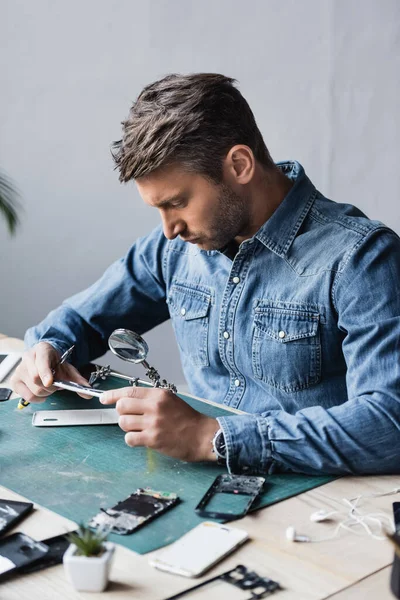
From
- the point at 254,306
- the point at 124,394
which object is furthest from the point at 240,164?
the point at 124,394

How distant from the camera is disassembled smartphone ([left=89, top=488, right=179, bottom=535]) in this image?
1.21 metres

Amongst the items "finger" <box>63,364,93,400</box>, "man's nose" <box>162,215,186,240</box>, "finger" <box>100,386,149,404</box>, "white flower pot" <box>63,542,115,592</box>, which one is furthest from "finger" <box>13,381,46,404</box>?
"white flower pot" <box>63,542,115,592</box>

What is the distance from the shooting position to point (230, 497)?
1.31 metres

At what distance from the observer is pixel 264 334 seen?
174cm

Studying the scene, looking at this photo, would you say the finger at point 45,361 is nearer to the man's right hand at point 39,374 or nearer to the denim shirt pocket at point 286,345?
the man's right hand at point 39,374

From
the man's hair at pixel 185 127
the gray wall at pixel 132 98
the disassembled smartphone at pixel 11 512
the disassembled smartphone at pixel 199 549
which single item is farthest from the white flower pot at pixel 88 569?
the gray wall at pixel 132 98

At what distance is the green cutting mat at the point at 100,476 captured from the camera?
48.8 inches

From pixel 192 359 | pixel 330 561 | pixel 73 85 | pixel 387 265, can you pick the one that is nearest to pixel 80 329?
pixel 192 359

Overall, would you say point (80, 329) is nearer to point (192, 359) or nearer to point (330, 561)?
point (192, 359)

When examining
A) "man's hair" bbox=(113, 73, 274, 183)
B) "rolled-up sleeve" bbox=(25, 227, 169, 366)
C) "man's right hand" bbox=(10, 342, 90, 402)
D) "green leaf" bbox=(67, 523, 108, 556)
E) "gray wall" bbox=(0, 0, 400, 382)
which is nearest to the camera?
"green leaf" bbox=(67, 523, 108, 556)

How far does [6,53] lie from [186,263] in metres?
1.86

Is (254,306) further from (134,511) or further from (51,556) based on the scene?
(51,556)

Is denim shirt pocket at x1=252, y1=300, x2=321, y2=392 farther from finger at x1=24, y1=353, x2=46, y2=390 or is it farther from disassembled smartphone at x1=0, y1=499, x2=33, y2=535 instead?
disassembled smartphone at x1=0, y1=499, x2=33, y2=535

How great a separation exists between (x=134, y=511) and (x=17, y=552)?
8.0 inches
